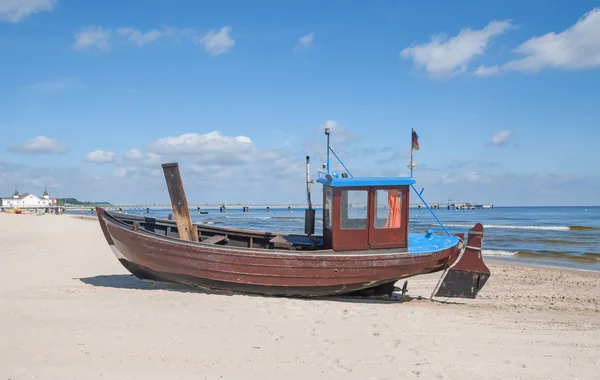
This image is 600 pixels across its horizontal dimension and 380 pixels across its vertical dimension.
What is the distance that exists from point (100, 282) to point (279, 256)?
4571 mm

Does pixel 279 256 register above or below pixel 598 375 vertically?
above

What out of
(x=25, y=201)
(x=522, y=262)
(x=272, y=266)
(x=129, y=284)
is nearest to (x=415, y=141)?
(x=272, y=266)

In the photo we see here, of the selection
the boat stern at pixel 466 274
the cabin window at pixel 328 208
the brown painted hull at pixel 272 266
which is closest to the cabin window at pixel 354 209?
the cabin window at pixel 328 208

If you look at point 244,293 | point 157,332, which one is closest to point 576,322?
point 244,293

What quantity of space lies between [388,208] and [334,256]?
4.60ft

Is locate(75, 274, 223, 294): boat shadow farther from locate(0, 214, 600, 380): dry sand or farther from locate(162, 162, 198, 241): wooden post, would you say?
locate(162, 162, 198, 241): wooden post

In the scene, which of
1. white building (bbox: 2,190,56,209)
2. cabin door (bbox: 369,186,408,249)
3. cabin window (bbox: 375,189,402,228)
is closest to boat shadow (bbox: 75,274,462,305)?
cabin door (bbox: 369,186,408,249)

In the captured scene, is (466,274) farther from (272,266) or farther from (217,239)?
(217,239)

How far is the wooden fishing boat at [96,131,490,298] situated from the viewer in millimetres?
8680

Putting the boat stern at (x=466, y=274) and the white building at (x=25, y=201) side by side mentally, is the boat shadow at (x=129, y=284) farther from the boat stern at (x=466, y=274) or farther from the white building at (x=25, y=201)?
the white building at (x=25, y=201)

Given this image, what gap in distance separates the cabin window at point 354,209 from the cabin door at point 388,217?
0.13 meters

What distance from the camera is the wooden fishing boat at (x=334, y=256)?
8.68 meters

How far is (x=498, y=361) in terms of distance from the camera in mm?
5617

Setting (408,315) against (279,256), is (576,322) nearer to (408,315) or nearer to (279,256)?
(408,315)
